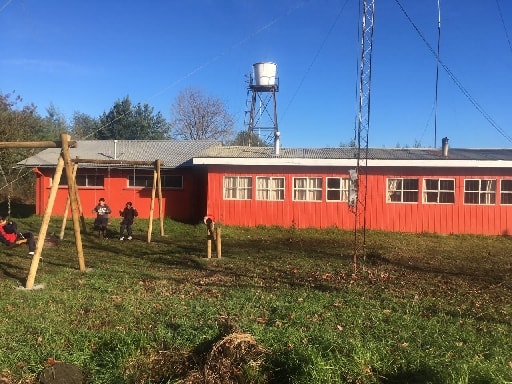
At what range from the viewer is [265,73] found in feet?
114

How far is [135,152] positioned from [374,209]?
42.0 feet

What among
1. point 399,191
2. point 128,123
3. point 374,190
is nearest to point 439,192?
point 399,191

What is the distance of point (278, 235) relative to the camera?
1775cm

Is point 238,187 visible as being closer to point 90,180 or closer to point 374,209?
point 374,209

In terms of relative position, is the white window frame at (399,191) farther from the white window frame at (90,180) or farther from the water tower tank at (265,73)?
the water tower tank at (265,73)

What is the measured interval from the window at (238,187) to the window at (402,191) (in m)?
5.58

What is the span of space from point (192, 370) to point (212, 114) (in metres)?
48.7

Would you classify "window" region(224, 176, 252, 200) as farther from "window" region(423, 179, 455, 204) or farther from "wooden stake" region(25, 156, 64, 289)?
"wooden stake" region(25, 156, 64, 289)

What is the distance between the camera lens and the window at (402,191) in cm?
1881

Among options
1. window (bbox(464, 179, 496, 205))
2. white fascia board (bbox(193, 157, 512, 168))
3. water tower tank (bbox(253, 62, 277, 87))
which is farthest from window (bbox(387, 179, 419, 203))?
water tower tank (bbox(253, 62, 277, 87))

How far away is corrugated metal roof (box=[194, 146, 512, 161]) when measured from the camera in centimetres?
1895

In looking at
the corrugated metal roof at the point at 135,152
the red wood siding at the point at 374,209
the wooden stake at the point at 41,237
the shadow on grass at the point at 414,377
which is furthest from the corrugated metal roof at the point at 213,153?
the shadow on grass at the point at 414,377

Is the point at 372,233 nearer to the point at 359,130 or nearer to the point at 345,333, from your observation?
the point at 359,130

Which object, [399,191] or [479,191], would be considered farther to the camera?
[399,191]
